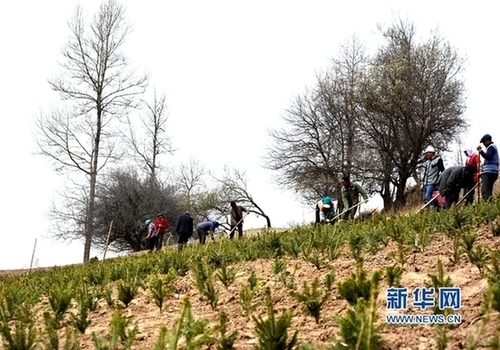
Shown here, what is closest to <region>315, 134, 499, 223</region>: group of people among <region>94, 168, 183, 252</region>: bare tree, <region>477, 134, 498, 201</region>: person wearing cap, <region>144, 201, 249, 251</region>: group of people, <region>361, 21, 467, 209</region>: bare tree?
<region>477, 134, 498, 201</region>: person wearing cap

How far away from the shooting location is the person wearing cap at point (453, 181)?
10648 millimetres

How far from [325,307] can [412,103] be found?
89.8 ft

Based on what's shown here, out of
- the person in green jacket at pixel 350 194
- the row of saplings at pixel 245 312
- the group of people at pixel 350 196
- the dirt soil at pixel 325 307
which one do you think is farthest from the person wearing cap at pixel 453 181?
the row of saplings at pixel 245 312

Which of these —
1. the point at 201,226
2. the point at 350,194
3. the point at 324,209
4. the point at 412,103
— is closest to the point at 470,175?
the point at 350,194

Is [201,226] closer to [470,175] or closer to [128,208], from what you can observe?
[470,175]

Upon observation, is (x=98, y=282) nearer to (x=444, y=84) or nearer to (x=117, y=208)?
(x=444, y=84)

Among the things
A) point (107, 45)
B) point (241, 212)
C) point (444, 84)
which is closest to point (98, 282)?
point (241, 212)

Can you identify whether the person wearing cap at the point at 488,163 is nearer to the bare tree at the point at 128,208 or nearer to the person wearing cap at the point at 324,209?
the person wearing cap at the point at 324,209

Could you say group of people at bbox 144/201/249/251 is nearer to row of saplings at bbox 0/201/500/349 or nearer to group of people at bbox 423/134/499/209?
group of people at bbox 423/134/499/209

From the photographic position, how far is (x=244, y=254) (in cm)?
679

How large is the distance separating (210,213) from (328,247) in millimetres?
40462

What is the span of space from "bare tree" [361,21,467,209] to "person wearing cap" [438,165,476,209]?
18.3m

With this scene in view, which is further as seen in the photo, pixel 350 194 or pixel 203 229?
pixel 203 229

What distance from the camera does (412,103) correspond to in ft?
97.2
